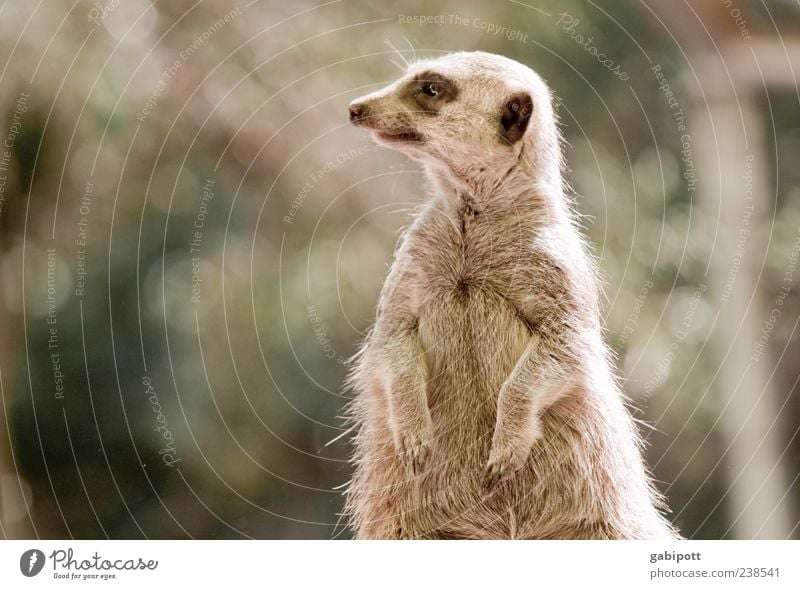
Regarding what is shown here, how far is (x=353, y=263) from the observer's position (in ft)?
6.02

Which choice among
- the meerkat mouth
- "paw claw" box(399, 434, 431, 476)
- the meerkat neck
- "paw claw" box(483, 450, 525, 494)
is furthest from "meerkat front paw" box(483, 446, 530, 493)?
the meerkat mouth

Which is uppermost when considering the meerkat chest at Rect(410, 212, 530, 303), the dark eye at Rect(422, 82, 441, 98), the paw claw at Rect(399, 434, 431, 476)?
the dark eye at Rect(422, 82, 441, 98)

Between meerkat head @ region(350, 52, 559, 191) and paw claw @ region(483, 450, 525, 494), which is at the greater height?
meerkat head @ region(350, 52, 559, 191)

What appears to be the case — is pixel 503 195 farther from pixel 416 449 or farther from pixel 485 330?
pixel 416 449

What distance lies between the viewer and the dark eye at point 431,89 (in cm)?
154

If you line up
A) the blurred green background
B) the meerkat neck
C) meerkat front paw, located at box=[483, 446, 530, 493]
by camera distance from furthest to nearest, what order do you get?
the blurred green background, the meerkat neck, meerkat front paw, located at box=[483, 446, 530, 493]

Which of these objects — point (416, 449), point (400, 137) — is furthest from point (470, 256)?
point (416, 449)

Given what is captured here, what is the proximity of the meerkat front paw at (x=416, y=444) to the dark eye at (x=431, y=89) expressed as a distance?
564 mm

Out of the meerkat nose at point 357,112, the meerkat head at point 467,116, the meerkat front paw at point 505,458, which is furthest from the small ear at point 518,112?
the meerkat front paw at point 505,458

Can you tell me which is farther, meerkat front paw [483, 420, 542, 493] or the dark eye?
the dark eye

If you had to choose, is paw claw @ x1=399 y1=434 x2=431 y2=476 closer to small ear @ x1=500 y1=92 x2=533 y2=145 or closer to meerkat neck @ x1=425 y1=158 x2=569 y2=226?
meerkat neck @ x1=425 y1=158 x2=569 y2=226

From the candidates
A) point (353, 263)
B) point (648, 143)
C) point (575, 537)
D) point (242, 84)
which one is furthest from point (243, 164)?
point (575, 537)

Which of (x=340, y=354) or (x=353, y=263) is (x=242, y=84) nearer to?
(x=353, y=263)

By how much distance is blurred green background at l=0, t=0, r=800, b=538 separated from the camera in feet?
6.11
